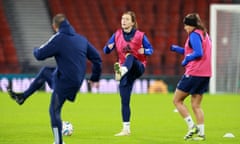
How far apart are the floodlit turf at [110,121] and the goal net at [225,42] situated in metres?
3.90

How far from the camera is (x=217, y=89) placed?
28328 mm

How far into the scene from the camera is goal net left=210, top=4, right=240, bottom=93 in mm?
27688

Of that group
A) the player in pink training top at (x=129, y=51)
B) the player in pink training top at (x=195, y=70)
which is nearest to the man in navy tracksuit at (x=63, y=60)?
the player in pink training top at (x=195, y=70)

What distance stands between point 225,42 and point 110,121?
1343 cm

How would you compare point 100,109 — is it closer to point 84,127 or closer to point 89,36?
point 84,127

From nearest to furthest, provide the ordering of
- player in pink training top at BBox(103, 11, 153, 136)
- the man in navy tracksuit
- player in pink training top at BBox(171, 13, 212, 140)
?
1. the man in navy tracksuit
2. player in pink training top at BBox(171, 13, 212, 140)
3. player in pink training top at BBox(103, 11, 153, 136)

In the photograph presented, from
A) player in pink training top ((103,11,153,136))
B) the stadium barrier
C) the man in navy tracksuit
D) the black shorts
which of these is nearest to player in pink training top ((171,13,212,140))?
the black shorts

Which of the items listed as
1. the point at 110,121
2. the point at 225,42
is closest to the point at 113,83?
the point at 225,42

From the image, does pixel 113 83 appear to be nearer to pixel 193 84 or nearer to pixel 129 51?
pixel 129 51

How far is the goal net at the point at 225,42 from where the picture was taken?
27.7 meters

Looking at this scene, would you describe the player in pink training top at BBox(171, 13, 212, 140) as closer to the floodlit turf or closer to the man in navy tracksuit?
the floodlit turf

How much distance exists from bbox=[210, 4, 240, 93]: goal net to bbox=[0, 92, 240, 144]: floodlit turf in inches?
154

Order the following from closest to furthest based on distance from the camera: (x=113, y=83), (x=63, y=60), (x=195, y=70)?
(x=63, y=60) < (x=195, y=70) < (x=113, y=83)

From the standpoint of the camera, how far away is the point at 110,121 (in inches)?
613
